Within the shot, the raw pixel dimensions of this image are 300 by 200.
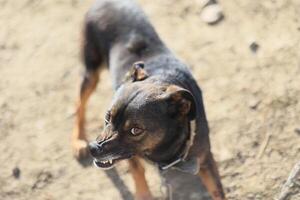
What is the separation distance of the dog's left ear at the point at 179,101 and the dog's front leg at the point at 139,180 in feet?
2.79

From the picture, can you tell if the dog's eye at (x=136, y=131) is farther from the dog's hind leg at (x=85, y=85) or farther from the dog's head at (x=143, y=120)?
the dog's hind leg at (x=85, y=85)

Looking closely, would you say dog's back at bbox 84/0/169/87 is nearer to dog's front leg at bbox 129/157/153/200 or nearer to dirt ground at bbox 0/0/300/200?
dog's front leg at bbox 129/157/153/200

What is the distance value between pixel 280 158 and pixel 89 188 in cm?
190

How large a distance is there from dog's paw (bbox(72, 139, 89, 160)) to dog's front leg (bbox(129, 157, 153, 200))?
942 mm

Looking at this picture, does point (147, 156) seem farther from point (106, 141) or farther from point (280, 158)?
point (280, 158)

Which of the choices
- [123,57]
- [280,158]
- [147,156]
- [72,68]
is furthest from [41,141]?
[280,158]

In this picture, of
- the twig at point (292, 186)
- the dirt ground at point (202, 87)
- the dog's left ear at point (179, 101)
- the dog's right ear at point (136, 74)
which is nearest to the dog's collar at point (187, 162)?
the dog's left ear at point (179, 101)

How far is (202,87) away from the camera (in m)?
6.61

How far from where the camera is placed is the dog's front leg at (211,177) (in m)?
5.29

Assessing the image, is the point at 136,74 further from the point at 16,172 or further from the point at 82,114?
the point at 16,172

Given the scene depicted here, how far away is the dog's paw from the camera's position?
6340 millimetres

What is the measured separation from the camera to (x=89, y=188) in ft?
20.2

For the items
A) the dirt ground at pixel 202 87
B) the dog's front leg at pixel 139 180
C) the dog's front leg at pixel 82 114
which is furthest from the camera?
the dog's front leg at pixel 82 114

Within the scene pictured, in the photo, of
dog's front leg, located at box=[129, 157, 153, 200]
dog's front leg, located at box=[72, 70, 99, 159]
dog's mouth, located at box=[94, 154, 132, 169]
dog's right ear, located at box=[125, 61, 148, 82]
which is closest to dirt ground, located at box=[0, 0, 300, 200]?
dog's front leg, located at box=[72, 70, 99, 159]
